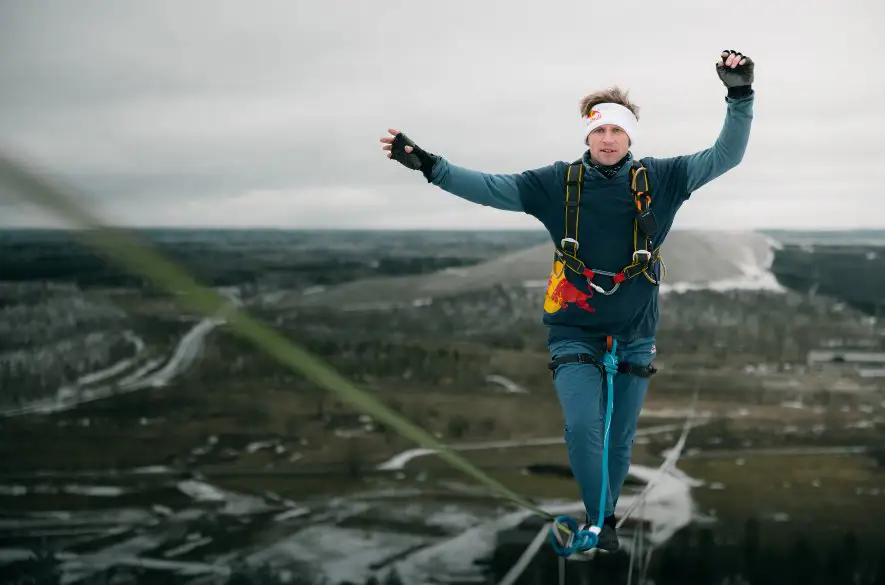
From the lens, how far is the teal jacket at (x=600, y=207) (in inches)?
219

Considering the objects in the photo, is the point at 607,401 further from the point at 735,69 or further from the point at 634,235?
the point at 735,69

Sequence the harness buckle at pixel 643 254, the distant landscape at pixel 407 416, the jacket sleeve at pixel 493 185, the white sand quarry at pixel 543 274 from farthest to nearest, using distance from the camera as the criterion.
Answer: the white sand quarry at pixel 543 274 → the distant landscape at pixel 407 416 → the harness buckle at pixel 643 254 → the jacket sleeve at pixel 493 185

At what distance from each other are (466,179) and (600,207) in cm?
91

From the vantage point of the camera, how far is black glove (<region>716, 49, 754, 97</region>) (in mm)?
5168

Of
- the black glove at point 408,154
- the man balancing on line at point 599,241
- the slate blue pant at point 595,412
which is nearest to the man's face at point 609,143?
the man balancing on line at point 599,241

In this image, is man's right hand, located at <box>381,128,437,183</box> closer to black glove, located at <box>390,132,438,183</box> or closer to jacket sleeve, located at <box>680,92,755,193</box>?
black glove, located at <box>390,132,438,183</box>

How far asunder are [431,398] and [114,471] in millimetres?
58657

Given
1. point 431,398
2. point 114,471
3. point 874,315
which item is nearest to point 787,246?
point 874,315

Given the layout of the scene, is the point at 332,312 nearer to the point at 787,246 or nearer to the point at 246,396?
the point at 246,396

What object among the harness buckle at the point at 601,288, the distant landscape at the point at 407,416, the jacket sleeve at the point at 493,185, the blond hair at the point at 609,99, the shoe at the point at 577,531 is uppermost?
the blond hair at the point at 609,99

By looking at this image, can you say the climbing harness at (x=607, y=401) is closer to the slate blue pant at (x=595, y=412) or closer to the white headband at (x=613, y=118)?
the slate blue pant at (x=595, y=412)

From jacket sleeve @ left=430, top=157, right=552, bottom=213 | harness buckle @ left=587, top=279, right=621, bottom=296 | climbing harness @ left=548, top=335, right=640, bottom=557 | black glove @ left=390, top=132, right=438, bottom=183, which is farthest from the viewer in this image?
climbing harness @ left=548, top=335, right=640, bottom=557

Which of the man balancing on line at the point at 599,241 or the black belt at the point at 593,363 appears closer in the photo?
the man balancing on line at the point at 599,241

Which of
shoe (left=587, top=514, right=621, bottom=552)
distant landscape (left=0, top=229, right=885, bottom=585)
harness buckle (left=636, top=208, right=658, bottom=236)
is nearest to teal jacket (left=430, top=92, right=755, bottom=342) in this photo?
harness buckle (left=636, top=208, right=658, bottom=236)
